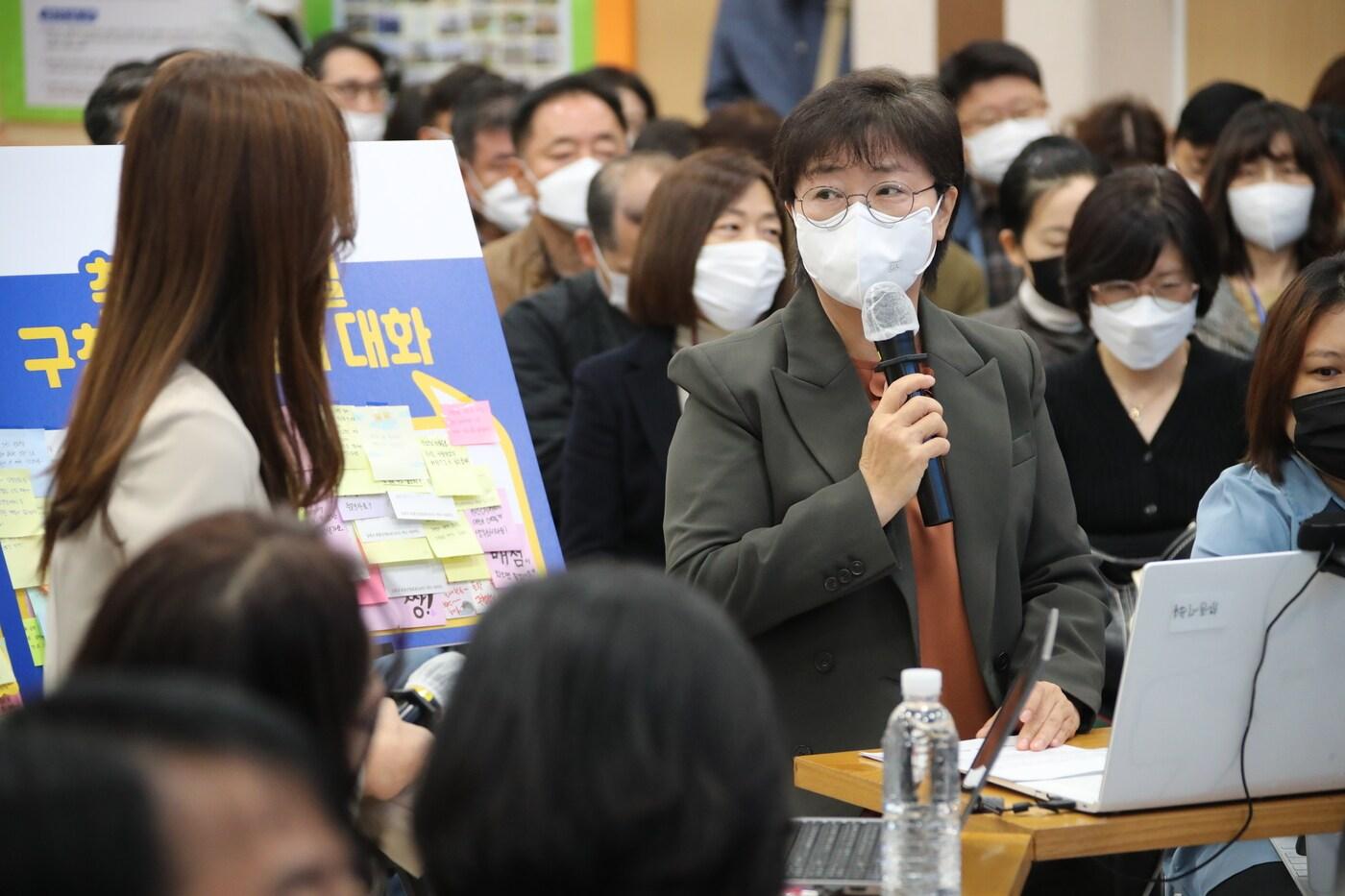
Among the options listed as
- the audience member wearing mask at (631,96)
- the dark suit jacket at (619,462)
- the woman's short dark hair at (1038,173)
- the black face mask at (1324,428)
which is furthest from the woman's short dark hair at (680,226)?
the audience member wearing mask at (631,96)

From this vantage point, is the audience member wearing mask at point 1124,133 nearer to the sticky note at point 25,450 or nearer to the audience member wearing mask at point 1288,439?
the audience member wearing mask at point 1288,439

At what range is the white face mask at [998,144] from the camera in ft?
21.9

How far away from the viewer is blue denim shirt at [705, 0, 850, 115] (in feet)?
25.7

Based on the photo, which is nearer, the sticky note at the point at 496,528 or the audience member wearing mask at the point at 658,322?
the sticky note at the point at 496,528

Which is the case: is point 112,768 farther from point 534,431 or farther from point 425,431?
point 534,431

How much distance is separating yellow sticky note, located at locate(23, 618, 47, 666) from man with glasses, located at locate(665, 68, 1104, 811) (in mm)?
1037

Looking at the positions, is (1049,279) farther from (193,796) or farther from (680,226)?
(193,796)

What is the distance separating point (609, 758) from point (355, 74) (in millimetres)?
6539

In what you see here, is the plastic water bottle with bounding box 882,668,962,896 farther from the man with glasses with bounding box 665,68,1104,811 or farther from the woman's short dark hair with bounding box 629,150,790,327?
the woman's short dark hair with bounding box 629,150,790,327

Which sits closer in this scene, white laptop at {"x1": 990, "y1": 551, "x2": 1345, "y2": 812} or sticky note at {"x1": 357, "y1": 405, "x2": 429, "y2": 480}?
white laptop at {"x1": 990, "y1": 551, "x2": 1345, "y2": 812}

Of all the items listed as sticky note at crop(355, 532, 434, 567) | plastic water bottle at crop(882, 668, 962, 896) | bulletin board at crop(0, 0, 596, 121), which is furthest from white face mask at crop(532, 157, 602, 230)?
plastic water bottle at crop(882, 668, 962, 896)

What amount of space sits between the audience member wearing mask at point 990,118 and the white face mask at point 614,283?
1842 mm

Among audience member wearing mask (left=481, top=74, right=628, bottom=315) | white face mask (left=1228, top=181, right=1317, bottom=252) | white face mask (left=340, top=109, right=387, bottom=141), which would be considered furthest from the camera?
white face mask (left=340, top=109, right=387, bottom=141)

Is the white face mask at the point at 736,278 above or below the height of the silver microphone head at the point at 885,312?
below
